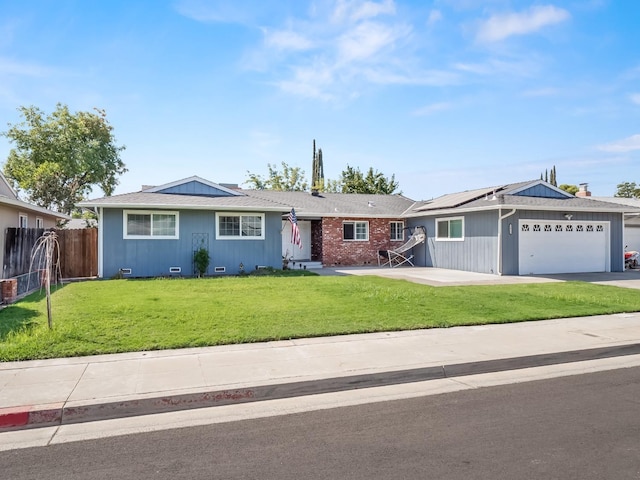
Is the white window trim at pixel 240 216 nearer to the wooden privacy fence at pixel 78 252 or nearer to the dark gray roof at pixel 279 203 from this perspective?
the dark gray roof at pixel 279 203

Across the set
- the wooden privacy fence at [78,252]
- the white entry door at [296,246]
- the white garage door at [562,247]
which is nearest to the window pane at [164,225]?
the wooden privacy fence at [78,252]

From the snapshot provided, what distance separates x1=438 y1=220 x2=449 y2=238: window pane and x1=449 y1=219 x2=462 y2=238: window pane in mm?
259

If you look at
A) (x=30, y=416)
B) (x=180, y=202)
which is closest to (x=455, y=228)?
(x=180, y=202)

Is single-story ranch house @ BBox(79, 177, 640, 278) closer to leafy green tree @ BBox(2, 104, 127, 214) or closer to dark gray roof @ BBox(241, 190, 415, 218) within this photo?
dark gray roof @ BBox(241, 190, 415, 218)

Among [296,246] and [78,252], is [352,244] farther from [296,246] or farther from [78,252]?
[78,252]

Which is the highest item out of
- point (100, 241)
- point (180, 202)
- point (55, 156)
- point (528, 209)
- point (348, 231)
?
point (55, 156)

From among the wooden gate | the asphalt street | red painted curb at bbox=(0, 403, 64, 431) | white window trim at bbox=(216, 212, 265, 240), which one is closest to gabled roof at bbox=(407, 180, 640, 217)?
white window trim at bbox=(216, 212, 265, 240)

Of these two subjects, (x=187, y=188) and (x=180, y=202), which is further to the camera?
(x=187, y=188)

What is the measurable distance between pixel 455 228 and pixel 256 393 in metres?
16.9

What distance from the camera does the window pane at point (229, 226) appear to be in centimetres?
1811

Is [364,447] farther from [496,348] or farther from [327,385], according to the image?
[496,348]

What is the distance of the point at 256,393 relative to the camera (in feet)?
17.0

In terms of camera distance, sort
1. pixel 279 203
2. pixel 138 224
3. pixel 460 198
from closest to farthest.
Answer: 1. pixel 138 224
2. pixel 279 203
3. pixel 460 198

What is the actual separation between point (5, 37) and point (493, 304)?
13779mm
